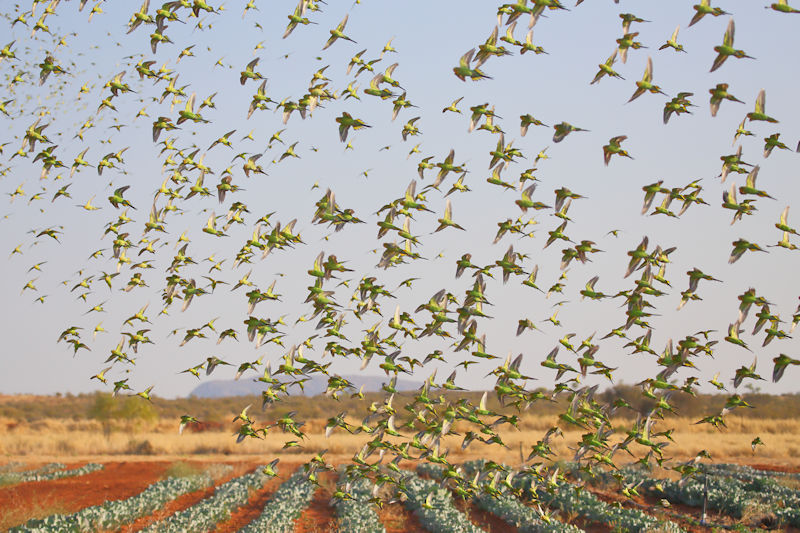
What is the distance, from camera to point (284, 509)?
1925 centimetres

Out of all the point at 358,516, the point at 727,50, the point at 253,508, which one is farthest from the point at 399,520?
the point at 727,50

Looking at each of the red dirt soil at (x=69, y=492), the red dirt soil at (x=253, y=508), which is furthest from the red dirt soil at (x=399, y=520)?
the red dirt soil at (x=69, y=492)

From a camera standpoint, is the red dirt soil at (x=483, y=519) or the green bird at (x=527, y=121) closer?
the green bird at (x=527, y=121)

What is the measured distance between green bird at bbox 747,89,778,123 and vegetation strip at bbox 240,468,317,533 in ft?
28.0

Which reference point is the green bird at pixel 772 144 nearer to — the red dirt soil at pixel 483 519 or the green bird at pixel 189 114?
the green bird at pixel 189 114

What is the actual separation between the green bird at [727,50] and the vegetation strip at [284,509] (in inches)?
341

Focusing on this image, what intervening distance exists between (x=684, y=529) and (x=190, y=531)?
1154cm

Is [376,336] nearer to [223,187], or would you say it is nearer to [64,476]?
[223,187]

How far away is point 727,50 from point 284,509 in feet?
51.9

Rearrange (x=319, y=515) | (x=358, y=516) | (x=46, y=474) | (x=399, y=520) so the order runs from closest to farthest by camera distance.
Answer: (x=358, y=516) < (x=399, y=520) < (x=319, y=515) < (x=46, y=474)

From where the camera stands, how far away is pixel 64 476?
2809cm

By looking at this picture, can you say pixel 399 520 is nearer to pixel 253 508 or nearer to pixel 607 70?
pixel 253 508

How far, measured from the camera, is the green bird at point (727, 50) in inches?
301

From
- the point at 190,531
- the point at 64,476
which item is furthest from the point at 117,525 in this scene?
the point at 64,476
